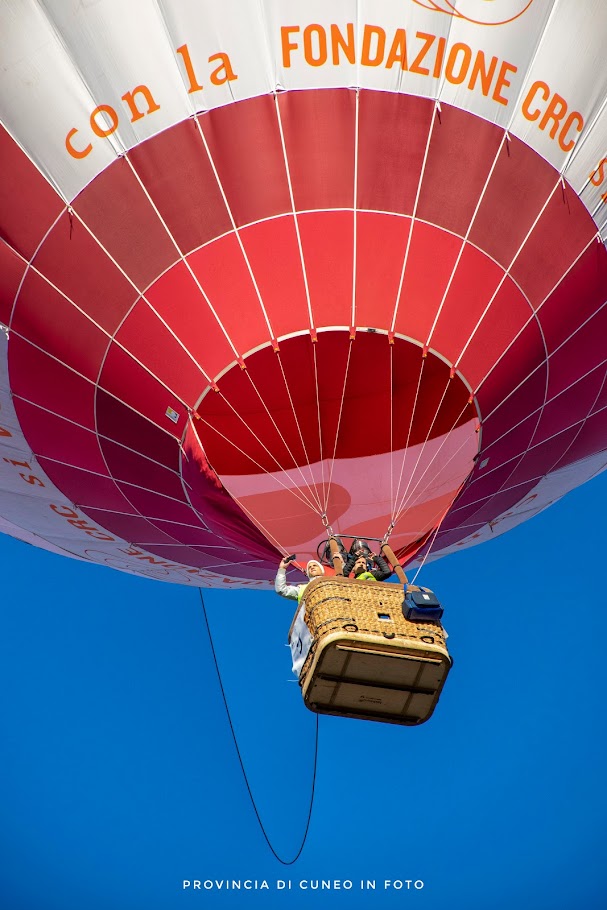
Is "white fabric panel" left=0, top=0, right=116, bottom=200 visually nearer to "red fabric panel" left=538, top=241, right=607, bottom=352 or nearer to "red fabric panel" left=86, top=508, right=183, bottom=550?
"red fabric panel" left=86, top=508, right=183, bottom=550

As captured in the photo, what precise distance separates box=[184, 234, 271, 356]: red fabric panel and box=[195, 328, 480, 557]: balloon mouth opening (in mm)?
88

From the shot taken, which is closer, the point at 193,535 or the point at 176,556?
the point at 193,535

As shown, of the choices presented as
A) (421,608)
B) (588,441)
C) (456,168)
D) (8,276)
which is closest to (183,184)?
(8,276)

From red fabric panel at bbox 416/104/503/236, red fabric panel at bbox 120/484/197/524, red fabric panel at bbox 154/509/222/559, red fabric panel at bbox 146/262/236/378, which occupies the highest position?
red fabric panel at bbox 416/104/503/236

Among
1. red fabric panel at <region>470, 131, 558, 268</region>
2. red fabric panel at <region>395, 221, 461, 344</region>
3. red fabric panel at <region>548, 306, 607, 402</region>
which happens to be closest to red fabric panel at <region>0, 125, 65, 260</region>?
red fabric panel at <region>395, 221, 461, 344</region>

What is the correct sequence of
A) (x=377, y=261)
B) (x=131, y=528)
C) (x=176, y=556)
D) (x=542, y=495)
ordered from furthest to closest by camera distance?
1. (x=542, y=495)
2. (x=176, y=556)
3. (x=131, y=528)
4. (x=377, y=261)

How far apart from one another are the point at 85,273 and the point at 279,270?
2.41 feet

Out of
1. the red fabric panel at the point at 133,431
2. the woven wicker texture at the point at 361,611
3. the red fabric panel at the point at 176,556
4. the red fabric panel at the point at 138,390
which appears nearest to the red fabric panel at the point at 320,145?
the red fabric panel at the point at 138,390

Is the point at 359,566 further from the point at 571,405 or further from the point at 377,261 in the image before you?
the point at 571,405

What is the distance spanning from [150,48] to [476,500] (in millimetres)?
2461

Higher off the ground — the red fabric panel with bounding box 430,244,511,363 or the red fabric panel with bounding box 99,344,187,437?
the red fabric panel with bounding box 430,244,511,363

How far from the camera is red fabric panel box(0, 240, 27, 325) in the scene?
184 inches

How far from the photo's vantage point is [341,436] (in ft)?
17.1

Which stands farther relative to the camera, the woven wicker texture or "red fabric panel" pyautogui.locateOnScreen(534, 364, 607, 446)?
"red fabric panel" pyautogui.locateOnScreen(534, 364, 607, 446)
